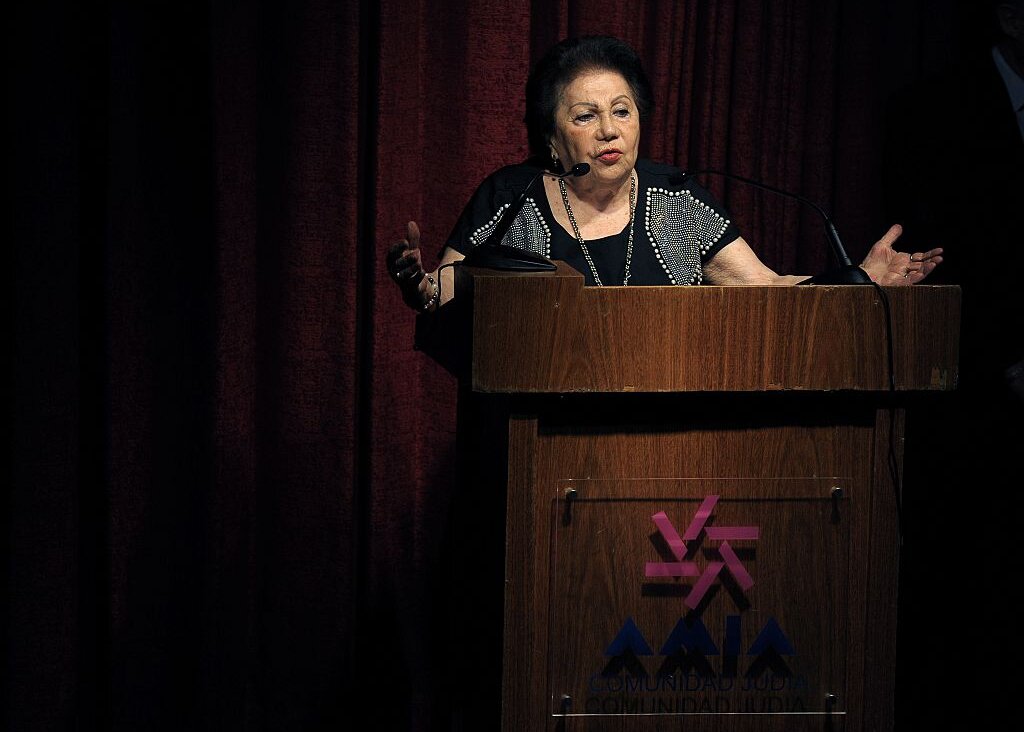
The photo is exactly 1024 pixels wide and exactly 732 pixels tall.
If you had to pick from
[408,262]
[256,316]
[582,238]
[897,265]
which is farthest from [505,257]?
[256,316]

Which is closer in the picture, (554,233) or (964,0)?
(554,233)

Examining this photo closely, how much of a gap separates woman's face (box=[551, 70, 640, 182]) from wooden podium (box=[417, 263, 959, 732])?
42 centimetres

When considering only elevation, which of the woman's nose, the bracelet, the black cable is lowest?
the black cable

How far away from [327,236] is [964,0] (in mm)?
1454

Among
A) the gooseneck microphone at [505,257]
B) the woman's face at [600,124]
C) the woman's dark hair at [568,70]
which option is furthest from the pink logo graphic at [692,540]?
the woman's dark hair at [568,70]

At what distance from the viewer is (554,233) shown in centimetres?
189

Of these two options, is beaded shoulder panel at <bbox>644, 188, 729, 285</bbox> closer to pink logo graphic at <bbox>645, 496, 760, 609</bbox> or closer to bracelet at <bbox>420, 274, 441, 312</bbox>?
bracelet at <bbox>420, 274, 441, 312</bbox>

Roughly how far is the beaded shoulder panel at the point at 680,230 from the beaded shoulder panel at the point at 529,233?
0.56 ft

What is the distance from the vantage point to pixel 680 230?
1.94m

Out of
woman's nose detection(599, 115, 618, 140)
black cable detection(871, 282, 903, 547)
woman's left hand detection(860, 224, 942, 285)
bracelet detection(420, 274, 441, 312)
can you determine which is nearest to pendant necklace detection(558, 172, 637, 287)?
woman's nose detection(599, 115, 618, 140)

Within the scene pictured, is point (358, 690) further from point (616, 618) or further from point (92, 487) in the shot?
point (616, 618)

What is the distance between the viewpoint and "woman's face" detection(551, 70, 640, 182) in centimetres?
186

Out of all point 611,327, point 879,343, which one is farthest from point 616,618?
point 879,343

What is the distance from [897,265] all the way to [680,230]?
36 cm
